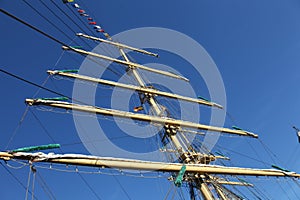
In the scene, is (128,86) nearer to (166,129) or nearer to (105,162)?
(166,129)

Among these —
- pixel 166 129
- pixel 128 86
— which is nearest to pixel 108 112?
pixel 166 129

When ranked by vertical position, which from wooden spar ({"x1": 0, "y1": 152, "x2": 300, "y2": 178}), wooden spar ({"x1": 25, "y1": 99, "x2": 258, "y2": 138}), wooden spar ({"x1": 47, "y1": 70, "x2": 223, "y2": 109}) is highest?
wooden spar ({"x1": 47, "y1": 70, "x2": 223, "y2": 109})

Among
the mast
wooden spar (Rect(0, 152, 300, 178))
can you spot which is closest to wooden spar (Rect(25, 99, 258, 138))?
the mast

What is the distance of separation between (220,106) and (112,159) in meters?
12.3

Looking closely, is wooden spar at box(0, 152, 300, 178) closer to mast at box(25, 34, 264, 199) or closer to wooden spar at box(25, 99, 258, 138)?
mast at box(25, 34, 264, 199)

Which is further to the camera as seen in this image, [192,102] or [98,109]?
[192,102]

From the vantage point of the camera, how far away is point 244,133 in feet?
48.0

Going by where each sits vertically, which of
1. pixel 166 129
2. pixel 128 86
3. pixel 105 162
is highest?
pixel 128 86

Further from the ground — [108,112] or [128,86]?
[128,86]

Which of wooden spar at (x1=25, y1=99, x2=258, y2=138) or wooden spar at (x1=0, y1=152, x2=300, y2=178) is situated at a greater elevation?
wooden spar at (x1=25, y1=99, x2=258, y2=138)

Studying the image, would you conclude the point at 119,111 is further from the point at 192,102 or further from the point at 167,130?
the point at 192,102

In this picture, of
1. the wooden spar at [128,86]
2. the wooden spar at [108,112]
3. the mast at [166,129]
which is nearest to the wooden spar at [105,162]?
the mast at [166,129]

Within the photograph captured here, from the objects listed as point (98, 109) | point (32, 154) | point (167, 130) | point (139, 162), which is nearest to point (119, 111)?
point (98, 109)

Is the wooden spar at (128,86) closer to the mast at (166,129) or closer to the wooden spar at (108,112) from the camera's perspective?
the mast at (166,129)
